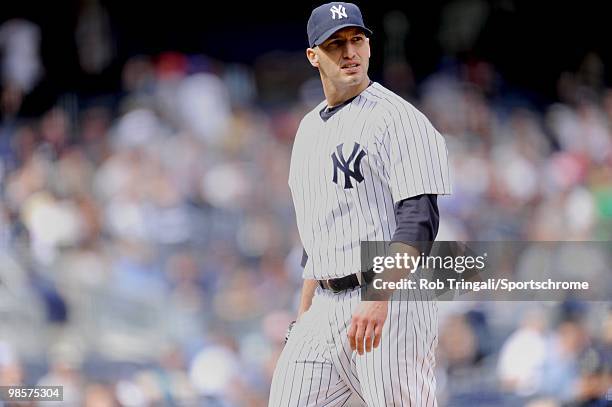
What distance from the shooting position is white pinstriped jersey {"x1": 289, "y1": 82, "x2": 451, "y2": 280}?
8.24ft

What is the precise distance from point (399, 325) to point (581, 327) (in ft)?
9.17

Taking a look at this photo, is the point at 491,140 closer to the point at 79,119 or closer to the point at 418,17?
the point at 418,17

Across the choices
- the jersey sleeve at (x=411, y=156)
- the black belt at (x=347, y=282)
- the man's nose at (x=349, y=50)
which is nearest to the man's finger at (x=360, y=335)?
the black belt at (x=347, y=282)

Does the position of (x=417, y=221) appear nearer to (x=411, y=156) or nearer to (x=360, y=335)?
(x=411, y=156)

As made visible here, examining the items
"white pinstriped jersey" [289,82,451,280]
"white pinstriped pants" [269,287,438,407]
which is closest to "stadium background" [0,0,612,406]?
"white pinstriped pants" [269,287,438,407]

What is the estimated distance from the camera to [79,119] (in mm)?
5414

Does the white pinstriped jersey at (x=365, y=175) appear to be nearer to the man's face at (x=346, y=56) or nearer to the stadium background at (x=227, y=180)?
the man's face at (x=346, y=56)

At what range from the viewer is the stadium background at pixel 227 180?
16.6ft

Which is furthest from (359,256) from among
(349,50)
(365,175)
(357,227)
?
(349,50)

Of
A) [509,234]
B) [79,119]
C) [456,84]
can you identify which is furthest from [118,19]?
[509,234]

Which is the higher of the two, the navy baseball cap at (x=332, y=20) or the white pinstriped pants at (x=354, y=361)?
the navy baseball cap at (x=332, y=20)

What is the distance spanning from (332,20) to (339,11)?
3 centimetres

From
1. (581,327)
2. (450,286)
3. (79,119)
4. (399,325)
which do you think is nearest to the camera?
(399,325)

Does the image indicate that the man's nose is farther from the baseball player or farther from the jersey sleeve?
the jersey sleeve
